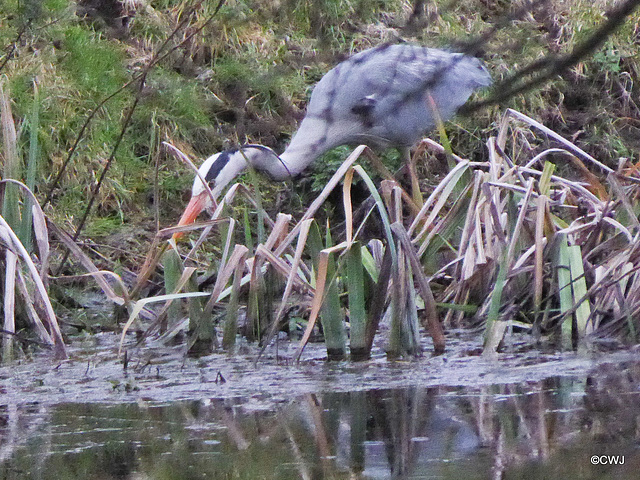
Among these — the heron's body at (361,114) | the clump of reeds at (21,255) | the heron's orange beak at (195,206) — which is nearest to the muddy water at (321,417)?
the clump of reeds at (21,255)

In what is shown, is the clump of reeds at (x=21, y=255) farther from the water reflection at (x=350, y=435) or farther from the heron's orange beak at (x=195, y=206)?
the heron's orange beak at (x=195, y=206)

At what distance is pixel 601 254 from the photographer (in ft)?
12.2

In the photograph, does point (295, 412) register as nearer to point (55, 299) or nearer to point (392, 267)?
point (392, 267)

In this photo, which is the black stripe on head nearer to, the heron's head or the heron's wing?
the heron's head

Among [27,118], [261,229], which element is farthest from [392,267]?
[27,118]

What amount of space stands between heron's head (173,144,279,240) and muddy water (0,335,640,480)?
139 centimetres

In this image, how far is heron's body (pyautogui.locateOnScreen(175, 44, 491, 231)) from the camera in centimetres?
508

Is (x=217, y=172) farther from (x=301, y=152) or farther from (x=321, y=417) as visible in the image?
(x=321, y=417)

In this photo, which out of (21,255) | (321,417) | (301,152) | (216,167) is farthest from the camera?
(301,152)

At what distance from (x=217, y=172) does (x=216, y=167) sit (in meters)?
0.02

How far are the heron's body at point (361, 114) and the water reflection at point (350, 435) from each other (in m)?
2.40
